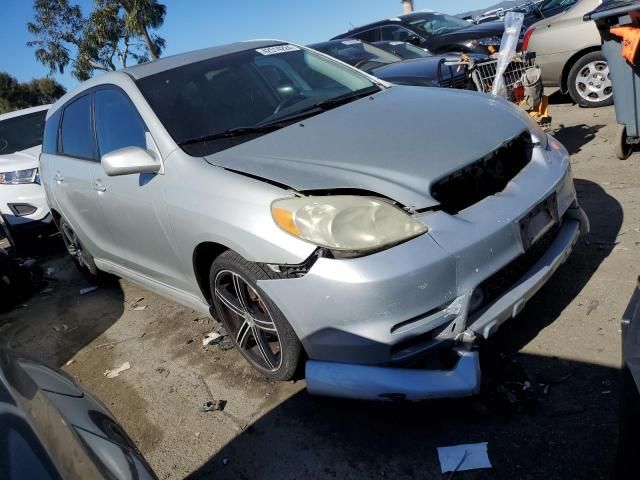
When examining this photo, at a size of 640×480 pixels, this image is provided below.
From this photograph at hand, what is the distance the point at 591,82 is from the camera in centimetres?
673

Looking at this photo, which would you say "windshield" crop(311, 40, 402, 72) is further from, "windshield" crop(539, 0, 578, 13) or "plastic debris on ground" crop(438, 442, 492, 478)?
"plastic debris on ground" crop(438, 442, 492, 478)

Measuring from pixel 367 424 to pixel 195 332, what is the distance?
1.70 metres

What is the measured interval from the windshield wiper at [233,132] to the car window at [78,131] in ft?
4.11

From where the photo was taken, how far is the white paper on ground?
205 centimetres

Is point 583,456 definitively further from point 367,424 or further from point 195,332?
point 195,332

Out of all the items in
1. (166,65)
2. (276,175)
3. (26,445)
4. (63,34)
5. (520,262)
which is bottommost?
(520,262)

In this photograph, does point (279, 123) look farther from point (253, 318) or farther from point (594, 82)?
point (594, 82)

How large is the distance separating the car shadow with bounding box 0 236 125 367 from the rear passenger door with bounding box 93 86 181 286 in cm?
84

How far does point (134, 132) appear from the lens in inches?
126

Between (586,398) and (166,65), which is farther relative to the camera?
(166,65)

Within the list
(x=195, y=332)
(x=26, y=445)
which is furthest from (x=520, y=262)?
(x=195, y=332)

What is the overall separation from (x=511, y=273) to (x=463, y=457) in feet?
2.66

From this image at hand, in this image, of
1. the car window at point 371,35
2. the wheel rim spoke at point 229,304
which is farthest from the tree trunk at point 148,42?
the wheel rim spoke at point 229,304

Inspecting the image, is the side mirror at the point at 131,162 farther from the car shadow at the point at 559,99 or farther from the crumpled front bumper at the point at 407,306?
the car shadow at the point at 559,99
